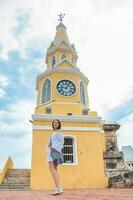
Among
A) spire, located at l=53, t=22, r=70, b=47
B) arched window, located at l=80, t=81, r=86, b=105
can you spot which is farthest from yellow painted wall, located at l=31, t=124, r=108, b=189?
spire, located at l=53, t=22, r=70, b=47

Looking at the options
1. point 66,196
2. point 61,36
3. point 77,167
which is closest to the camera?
point 66,196

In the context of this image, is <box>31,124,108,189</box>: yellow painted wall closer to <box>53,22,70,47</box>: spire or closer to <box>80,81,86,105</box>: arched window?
<box>80,81,86,105</box>: arched window

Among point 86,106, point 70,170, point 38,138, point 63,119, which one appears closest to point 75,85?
point 86,106

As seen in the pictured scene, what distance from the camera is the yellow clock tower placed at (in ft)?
47.0

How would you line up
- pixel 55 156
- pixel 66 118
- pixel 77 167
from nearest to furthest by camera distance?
pixel 55 156, pixel 77 167, pixel 66 118

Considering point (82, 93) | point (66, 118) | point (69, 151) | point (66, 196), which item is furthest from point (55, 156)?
point (82, 93)

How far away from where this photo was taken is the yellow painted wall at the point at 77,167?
1409cm

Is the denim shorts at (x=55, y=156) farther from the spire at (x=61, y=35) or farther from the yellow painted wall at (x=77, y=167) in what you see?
the spire at (x=61, y=35)

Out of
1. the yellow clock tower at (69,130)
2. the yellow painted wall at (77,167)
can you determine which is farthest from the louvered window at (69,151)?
the yellow painted wall at (77,167)

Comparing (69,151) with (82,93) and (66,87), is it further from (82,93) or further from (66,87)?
(82,93)

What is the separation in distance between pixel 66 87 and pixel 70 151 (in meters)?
5.21

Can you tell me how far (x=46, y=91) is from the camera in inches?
729

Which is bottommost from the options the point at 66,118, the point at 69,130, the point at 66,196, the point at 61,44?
the point at 66,196

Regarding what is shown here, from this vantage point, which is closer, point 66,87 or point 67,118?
point 67,118
